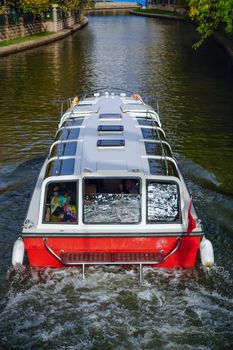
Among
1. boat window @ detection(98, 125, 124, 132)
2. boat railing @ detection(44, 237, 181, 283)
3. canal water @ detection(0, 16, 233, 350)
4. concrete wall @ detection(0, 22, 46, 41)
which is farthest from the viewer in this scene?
concrete wall @ detection(0, 22, 46, 41)

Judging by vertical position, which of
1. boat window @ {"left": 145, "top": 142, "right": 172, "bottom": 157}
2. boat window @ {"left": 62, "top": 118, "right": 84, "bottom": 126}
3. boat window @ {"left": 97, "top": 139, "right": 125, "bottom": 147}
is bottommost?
boat window @ {"left": 145, "top": 142, "right": 172, "bottom": 157}

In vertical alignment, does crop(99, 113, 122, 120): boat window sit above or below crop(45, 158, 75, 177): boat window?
above

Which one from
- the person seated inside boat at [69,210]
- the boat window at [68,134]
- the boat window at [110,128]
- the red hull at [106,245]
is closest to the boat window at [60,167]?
the person seated inside boat at [69,210]

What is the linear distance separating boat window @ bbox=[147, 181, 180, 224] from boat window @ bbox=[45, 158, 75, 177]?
6.99 feet

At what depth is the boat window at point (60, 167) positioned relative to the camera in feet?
37.6

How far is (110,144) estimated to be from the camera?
1250 centimetres

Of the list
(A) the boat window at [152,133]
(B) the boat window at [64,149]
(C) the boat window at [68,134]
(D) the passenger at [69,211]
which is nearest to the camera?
(D) the passenger at [69,211]

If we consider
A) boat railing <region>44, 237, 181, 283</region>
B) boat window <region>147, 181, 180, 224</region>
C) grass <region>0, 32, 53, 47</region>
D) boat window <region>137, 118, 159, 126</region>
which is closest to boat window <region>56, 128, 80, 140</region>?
boat window <region>137, 118, 159, 126</region>

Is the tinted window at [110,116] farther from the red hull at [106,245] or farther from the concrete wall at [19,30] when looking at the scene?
the concrete wall at [19,30]

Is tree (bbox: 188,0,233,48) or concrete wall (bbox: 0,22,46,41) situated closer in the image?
tree (bbox: 188,0,233,48)

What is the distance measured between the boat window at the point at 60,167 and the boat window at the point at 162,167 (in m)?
2.09

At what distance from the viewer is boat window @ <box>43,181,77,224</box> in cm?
1101

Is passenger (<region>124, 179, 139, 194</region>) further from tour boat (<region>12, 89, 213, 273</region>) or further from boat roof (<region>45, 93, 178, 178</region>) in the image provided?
boat roof (<region>45, 93, 178, 178</region>)

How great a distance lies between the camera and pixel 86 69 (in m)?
41.9
